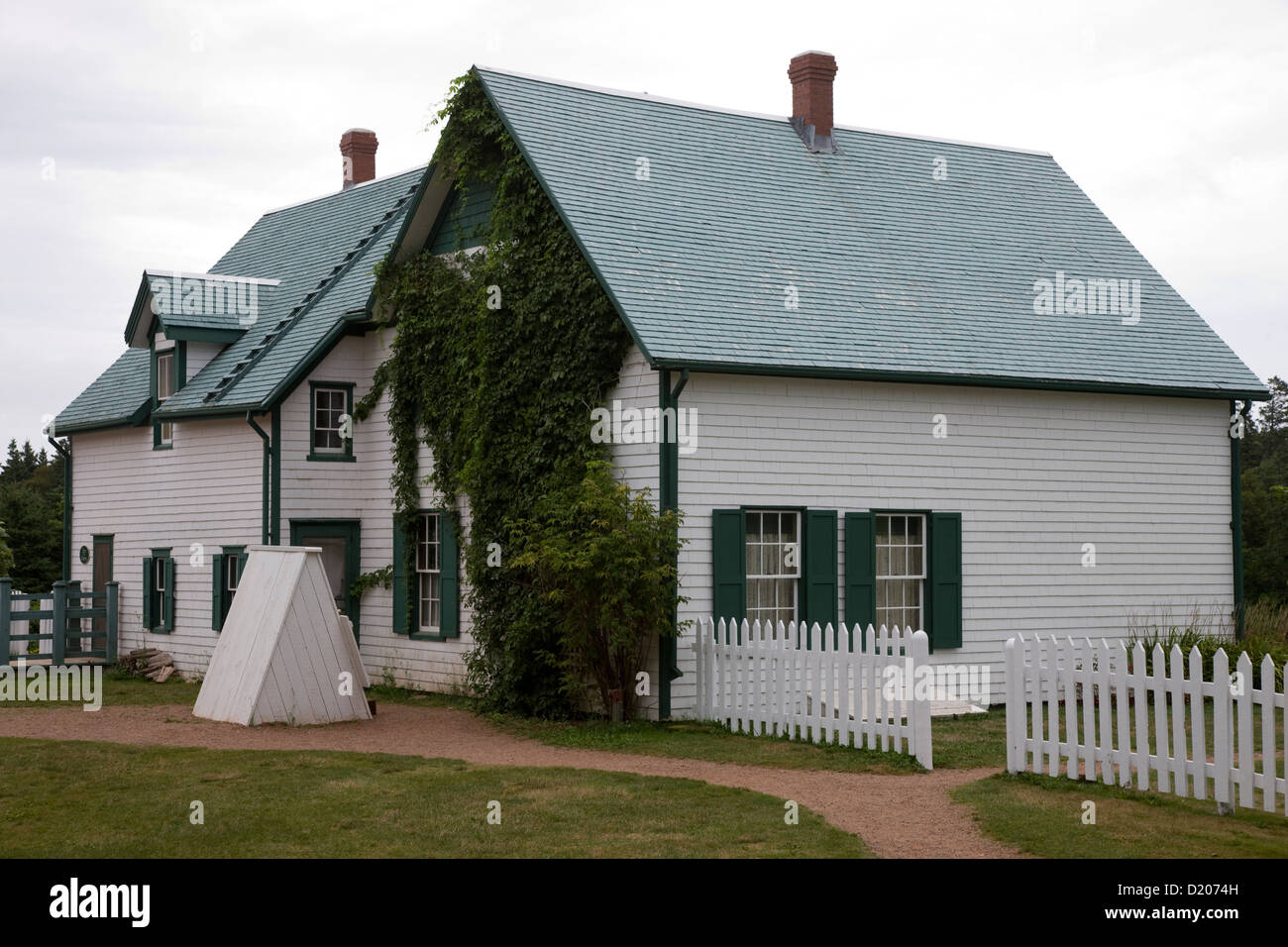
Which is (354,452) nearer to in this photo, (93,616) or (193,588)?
(193,588)

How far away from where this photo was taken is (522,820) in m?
10.4

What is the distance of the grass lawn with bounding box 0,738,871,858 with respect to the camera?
960cm

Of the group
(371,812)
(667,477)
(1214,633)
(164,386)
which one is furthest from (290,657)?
(1214,633)

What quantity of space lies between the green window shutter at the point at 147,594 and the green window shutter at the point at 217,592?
7.53 feet

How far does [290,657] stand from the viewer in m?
16.3

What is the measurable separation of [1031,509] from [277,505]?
34.7 ft

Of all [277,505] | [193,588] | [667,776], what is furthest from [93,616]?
[667,776]

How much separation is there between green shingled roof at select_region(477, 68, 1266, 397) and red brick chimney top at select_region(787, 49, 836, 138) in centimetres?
52

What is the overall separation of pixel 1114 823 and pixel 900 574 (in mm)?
7910

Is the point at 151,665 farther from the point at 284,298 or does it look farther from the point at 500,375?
the point at 500,375

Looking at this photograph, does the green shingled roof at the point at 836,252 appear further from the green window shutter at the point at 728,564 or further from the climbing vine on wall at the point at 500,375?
the green window shutter at the point at 728,564

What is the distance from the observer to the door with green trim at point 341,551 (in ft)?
69.1

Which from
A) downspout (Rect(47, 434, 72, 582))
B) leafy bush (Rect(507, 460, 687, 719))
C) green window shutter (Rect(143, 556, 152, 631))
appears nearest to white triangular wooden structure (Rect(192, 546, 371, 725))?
leafy bush (Rect(507, 460, 687, 719))

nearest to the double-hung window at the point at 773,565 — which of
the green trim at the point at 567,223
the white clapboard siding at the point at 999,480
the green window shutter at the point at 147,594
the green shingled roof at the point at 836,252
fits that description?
the white clapboard siding at the point at 999,480
